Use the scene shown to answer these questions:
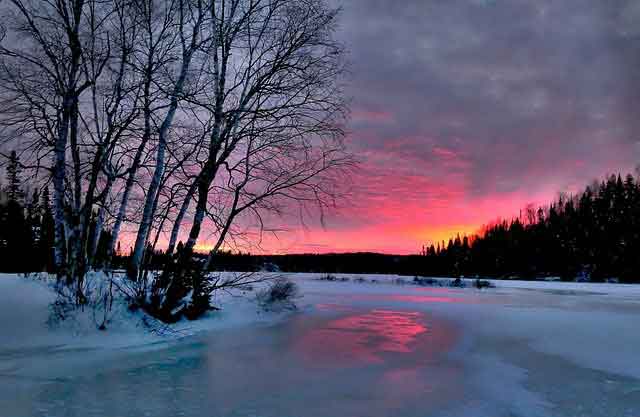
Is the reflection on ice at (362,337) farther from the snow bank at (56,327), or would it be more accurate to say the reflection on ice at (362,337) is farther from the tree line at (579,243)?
the tree line at (579,243)

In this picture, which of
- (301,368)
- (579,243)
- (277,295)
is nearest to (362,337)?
(301,368)

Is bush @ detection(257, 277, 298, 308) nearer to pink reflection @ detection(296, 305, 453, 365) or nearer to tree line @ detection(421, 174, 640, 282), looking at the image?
pink reflection @ detection(296, 305, 453, 365)

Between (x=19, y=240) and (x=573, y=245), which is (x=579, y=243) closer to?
(x=573, y=245)

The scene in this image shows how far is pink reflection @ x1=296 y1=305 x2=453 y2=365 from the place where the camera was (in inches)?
336

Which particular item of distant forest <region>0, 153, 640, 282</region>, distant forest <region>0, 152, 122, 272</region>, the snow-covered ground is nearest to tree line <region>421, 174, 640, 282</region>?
distant forest <region>0, 153, 640, 282</region>

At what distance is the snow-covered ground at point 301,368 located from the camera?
Answer: 5258mm

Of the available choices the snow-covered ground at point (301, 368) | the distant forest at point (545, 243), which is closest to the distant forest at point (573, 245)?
the distant forest at point (545, 243)

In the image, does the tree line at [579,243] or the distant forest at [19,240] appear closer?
the distant forest at [19,240]

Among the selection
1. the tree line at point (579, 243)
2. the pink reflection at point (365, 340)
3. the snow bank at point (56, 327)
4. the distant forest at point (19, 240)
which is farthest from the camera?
the tree line at point (579, 243)

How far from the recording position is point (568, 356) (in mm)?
8953

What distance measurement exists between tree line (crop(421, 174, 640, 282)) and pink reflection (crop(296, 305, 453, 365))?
6557 centimetres

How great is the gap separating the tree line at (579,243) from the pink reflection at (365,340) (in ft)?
215

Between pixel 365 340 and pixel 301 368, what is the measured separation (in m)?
3.49

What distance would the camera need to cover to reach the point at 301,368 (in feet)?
24.2
